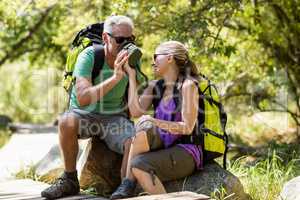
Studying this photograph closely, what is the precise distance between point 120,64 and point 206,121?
860 mm

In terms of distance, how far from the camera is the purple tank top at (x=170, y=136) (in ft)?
17.1

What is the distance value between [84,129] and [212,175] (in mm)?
1214

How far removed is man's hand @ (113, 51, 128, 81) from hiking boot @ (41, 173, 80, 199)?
3.32ft

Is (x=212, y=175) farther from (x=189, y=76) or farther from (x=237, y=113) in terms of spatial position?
(x=237, y=113)

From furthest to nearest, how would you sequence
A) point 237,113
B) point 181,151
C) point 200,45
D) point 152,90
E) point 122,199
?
point 237,113
point 200,45
point 152,90
point 181,151
point 122,199

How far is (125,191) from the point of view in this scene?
506cm

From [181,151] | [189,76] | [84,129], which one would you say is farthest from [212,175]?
[84,129]

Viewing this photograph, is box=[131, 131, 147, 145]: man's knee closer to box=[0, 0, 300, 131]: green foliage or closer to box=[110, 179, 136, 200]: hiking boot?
box=[110, 179, 136, 200]: hiking boot

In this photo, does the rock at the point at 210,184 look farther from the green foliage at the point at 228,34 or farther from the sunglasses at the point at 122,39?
the green foliage at the point at 228,34

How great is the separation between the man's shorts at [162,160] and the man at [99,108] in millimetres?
340

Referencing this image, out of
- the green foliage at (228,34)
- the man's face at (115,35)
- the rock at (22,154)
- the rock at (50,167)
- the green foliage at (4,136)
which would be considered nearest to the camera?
the man's face at (115,35)

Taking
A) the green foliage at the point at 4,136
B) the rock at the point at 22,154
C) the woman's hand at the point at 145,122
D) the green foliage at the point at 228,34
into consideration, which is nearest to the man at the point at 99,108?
the woman's hand at the point at 145,122

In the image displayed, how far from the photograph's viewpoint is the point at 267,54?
35.9ft

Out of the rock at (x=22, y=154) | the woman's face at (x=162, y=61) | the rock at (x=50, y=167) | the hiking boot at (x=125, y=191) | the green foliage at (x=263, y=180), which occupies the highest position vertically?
the woman's face at (x=162, y=61)
